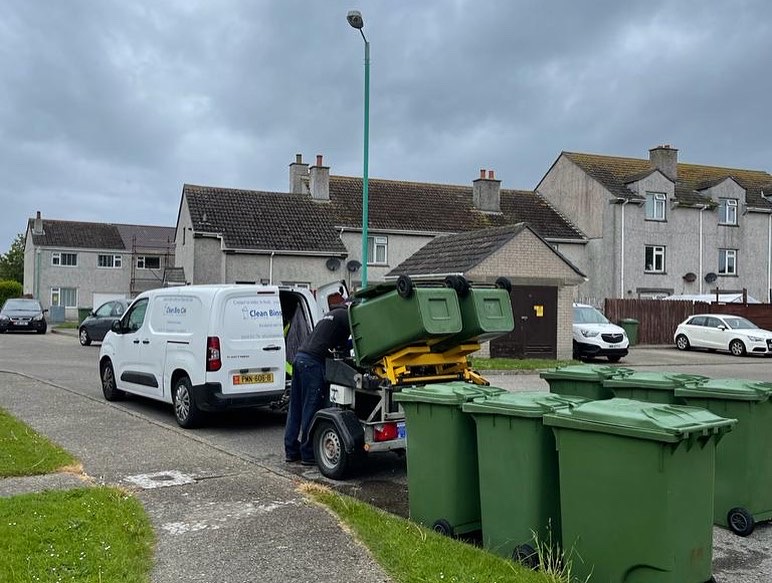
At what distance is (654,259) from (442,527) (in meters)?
36.0

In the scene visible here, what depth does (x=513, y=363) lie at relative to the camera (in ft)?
65.8

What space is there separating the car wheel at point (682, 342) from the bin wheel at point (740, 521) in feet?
80.8

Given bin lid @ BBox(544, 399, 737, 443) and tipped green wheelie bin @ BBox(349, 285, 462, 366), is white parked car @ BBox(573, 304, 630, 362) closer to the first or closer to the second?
tipped green wheelie bin @ BBox(349, 285, 462, 366)

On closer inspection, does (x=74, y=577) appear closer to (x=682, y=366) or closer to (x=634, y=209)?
(x=682, y=366)

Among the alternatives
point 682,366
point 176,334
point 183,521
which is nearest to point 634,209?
point 682,366

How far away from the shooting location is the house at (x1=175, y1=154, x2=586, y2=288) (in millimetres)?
32969

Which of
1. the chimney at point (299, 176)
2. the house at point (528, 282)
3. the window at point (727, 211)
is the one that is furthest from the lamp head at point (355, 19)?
the window at point (727, 211)

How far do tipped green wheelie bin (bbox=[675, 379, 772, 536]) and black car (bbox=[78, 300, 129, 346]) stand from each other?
22.5 meters

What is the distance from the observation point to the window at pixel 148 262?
62.0 meters

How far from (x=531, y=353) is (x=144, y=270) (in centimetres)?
4607

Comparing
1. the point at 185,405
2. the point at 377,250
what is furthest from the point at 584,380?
the point at 377,250

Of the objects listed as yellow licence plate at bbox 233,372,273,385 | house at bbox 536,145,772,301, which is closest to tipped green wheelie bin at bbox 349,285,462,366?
yellow licence plate at bbox 233,372,273,385

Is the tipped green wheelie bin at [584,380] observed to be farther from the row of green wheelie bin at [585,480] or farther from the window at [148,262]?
the window at [148,262]

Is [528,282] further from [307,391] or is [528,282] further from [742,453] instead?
[742,453]
